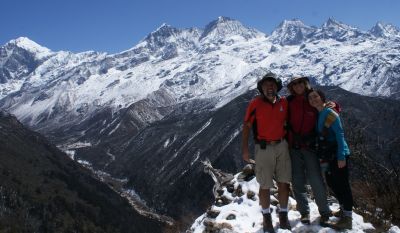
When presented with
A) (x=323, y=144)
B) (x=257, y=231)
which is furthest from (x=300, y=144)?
(x=257, y=231)

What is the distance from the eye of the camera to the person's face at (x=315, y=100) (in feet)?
45.2

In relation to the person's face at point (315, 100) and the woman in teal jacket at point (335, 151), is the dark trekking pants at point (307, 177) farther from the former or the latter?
the person's face at point (315, 100)

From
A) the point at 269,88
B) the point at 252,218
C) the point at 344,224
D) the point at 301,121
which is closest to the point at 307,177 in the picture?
the point at 344,224

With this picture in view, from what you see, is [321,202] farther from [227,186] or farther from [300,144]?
[227,186]

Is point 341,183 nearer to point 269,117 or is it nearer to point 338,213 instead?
point 338,213

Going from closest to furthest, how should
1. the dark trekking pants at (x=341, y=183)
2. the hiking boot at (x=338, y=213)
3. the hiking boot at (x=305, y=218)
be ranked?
1. the dark trekking pants at (x=341, y=183)
2. the hiking boot at (x=338, y=213)
3. the hiking boot at (x=305, y=218)

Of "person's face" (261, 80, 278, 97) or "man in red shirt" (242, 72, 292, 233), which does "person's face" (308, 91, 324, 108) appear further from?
"person's face" (261, 80, 278, 97)

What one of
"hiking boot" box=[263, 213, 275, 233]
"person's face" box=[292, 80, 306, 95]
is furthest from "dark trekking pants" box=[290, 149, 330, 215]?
"person's face" box=[292, 80, 306, 95]

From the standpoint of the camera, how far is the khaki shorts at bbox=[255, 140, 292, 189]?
14.0m

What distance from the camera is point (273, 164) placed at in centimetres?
1410

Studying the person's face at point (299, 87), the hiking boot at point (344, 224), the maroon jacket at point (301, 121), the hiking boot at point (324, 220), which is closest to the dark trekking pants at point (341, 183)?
the hiking boot at point (344, 224)

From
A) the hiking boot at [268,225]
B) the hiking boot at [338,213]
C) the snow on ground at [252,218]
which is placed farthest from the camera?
the hiking boot at [338,213]

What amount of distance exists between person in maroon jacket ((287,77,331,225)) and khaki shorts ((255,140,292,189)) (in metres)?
0.31

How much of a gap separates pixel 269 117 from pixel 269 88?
812 mm
